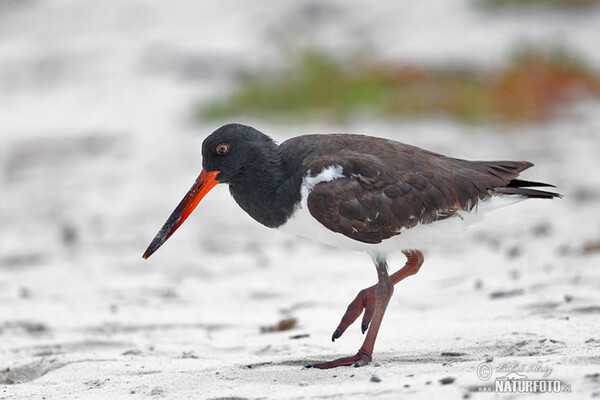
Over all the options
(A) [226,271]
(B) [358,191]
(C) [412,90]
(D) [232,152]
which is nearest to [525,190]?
(B) [358,191]

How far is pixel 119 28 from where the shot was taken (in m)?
18.1

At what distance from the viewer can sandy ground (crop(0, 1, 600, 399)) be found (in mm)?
4484

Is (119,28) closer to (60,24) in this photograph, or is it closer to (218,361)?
(60,24)

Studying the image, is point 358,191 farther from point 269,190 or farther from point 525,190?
point 525,190

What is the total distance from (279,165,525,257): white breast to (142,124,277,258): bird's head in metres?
0.43

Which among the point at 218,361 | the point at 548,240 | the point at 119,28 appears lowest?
the point at 218,361

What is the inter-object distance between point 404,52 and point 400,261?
7.11 m

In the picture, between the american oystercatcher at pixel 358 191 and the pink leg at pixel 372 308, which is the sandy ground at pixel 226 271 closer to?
the pink leg at pixel 372 308

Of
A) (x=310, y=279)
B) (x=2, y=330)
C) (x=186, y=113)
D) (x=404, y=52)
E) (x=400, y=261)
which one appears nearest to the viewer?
(x=2, y=330)

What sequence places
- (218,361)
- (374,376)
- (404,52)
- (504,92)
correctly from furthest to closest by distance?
(404,52)
(504,92)
(218,361)
(374,376)

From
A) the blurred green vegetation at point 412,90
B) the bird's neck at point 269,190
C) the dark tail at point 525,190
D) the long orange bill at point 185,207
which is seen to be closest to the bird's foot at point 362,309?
the bird's neck at point 269,190

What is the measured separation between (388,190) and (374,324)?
753mm

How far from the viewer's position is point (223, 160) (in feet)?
17.0

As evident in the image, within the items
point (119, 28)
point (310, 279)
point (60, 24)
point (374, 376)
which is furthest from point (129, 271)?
point (60, 24)
